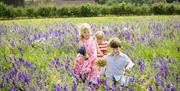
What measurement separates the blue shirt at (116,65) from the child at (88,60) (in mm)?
220

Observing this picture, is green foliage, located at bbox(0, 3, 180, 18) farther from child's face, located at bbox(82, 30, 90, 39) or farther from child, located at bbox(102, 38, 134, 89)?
child, located at bbox(102, 38, 134, 89)

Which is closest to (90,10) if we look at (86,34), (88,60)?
(86,34)

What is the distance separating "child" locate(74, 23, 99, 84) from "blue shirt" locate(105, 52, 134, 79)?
0.72 feet

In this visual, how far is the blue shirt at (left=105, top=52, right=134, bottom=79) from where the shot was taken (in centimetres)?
588

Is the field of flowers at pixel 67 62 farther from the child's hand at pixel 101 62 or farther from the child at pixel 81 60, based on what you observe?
the child's hand at pixel 101 62

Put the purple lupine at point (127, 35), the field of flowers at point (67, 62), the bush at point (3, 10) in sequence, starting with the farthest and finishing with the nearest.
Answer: the bush at point (3, 10), the purple lupine at point (127, 35), the field of flowers at point (67, 62)

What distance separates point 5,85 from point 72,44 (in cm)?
353

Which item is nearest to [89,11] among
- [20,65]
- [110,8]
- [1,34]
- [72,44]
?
[110,8]

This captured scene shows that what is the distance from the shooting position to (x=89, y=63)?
6305 mm

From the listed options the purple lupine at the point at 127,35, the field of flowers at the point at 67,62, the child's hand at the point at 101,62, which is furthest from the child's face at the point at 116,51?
the purple lupine at the point at 127,35

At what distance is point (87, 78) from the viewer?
616 centimetres

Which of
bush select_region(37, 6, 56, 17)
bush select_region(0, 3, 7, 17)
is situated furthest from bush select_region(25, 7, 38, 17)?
bush select_region(0, 3, 7, 17)

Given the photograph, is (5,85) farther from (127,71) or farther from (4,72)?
(127,71)

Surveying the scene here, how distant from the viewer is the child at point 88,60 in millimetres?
6181
